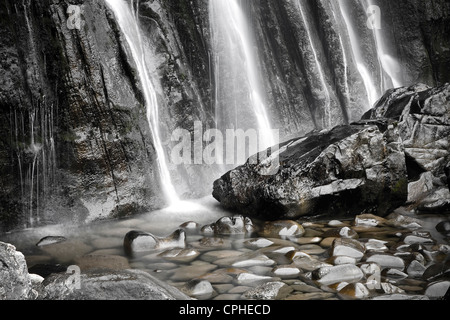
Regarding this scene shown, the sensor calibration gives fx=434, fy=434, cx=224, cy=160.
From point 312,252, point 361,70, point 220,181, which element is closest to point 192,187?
point 220,181

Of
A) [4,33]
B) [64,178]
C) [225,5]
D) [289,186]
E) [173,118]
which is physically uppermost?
[225,5]

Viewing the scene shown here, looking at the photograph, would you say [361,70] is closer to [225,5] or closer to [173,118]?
[225,5]

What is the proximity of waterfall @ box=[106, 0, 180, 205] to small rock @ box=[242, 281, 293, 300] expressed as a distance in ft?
13.7

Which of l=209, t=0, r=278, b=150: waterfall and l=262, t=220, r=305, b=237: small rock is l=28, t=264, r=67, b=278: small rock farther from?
l=209, t=0, r=278, b=150: waterfall

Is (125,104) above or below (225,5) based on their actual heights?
below

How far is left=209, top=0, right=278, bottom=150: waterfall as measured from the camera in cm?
1056

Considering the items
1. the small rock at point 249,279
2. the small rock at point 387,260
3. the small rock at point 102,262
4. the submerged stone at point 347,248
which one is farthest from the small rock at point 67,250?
the small rock at point 387,260

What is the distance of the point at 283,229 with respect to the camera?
660 centimetres

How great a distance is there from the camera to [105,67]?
7742 mm

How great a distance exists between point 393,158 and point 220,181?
10.2 feet

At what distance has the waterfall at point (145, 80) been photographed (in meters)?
8.49

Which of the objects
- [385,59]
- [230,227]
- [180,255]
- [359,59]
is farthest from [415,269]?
[385,59]

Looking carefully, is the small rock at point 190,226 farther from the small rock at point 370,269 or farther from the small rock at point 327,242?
the small rock at point 370,269

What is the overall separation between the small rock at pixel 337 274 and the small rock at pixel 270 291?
1.33ft
